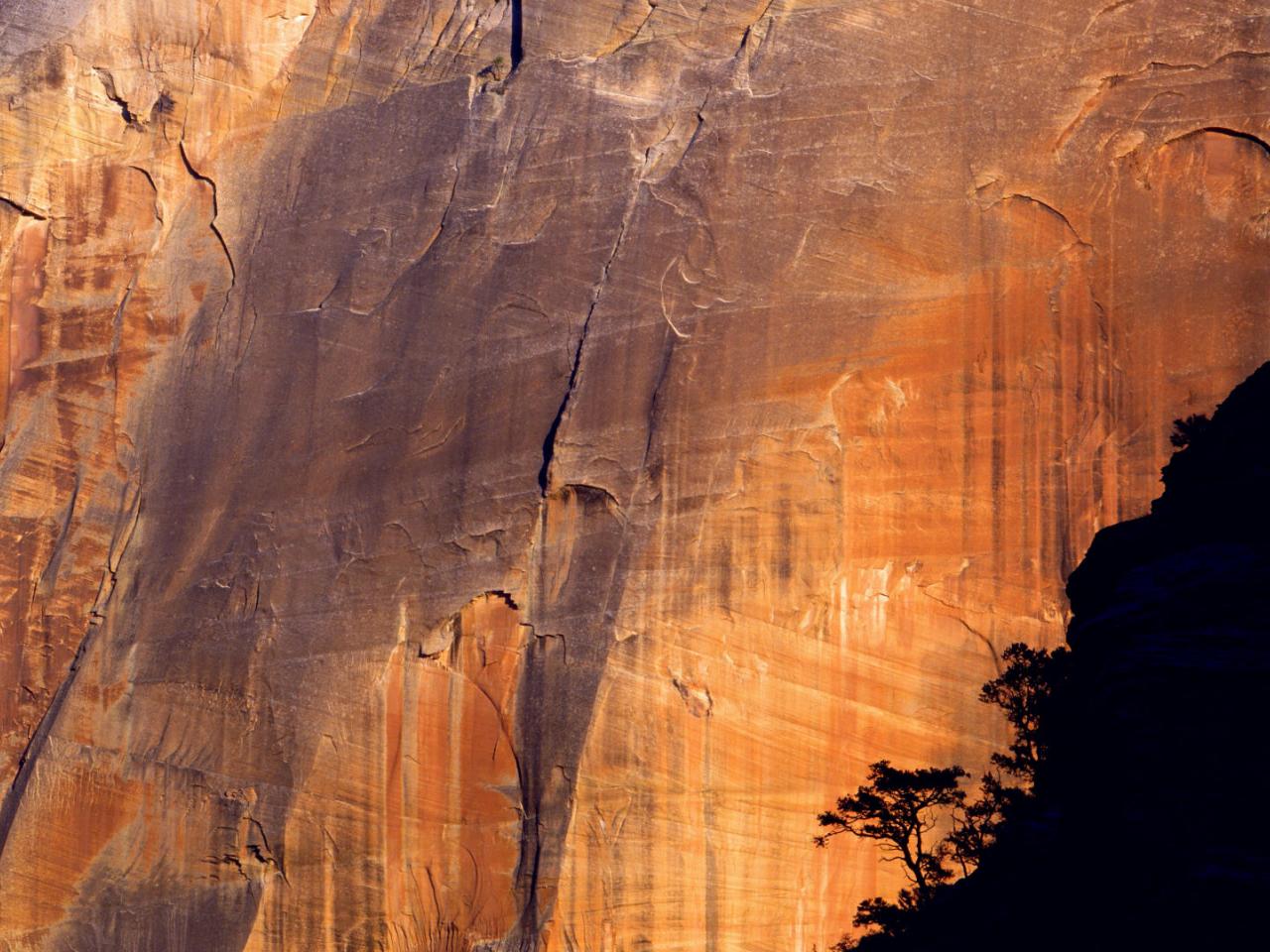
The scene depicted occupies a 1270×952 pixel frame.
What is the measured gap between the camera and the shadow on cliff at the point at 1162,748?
289 inches

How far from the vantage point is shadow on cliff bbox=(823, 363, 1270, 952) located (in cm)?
734

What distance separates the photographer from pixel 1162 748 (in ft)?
26.1

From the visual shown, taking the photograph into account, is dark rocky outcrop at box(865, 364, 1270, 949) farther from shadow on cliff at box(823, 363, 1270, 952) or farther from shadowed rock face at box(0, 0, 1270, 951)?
shadowed rock face at box(0, 0, 1270, 951)

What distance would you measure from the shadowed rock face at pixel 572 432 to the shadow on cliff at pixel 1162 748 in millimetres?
1863

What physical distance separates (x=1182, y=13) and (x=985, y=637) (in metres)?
5.68

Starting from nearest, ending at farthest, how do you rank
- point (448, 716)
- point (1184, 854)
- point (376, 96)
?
point (1184, 854), point (448, 716), point (376, 96)

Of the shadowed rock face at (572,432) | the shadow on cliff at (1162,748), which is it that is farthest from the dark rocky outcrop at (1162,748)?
the shadowed rock face at (572,432)

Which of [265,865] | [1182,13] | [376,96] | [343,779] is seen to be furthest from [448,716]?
[1182,13]

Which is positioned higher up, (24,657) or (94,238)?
(94,238)

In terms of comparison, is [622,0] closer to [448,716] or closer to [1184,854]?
[448,716]

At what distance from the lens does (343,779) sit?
40.6 feet

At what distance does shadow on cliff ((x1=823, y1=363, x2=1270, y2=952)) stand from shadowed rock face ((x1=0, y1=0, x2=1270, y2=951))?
6.11 ft

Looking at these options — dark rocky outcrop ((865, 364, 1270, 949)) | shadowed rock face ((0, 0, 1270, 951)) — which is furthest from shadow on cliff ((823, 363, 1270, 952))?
shadowed rock face ((0, 0, 1270, 951))

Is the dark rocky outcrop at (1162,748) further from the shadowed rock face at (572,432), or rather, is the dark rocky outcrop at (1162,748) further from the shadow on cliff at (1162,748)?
the shadowed rock face at (572,432)
